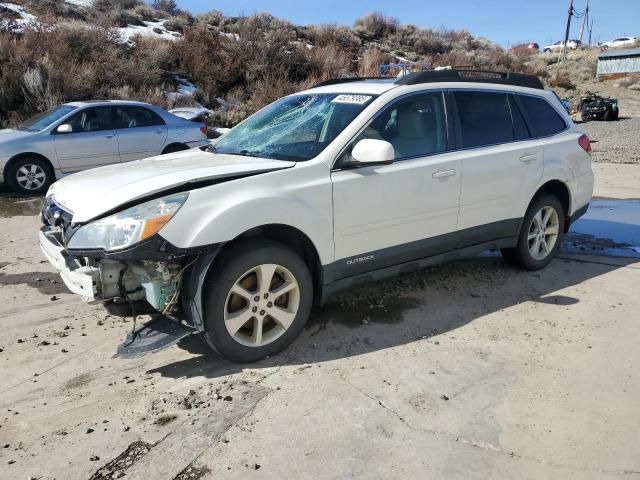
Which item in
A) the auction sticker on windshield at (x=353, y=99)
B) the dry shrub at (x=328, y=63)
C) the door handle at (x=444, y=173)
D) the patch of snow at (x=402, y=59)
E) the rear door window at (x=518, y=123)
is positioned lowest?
the door handle at (x=444, y=173)

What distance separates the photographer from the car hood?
3525 millimetres

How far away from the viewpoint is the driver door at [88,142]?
32.4 ft

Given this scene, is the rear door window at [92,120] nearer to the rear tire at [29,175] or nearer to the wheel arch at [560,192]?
the rear tire at [29,175]

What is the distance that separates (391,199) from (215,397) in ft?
6.20

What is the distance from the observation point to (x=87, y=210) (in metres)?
3.55

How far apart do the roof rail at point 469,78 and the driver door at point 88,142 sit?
23.3 ft

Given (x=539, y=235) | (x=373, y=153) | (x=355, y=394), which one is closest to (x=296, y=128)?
(x=373, y=153)

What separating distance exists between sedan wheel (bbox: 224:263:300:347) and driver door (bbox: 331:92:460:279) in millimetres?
431

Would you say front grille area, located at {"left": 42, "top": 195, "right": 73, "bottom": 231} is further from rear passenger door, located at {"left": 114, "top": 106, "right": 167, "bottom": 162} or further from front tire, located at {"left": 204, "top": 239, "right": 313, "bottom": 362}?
rear passenger door, located at {"left": 114, "top": 106, "right": 167, "bottom": 162}

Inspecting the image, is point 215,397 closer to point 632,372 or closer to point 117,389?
point 117,389

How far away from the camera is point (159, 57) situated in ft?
62.4

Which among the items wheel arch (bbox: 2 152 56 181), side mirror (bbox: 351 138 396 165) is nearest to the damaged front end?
side mirror (bbox: 351 138 396 165)

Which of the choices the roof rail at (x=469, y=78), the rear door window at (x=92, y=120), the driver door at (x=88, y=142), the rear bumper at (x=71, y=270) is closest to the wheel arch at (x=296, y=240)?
the rear bumper at (x=71, y=270)

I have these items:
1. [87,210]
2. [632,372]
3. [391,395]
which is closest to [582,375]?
[632,372]
